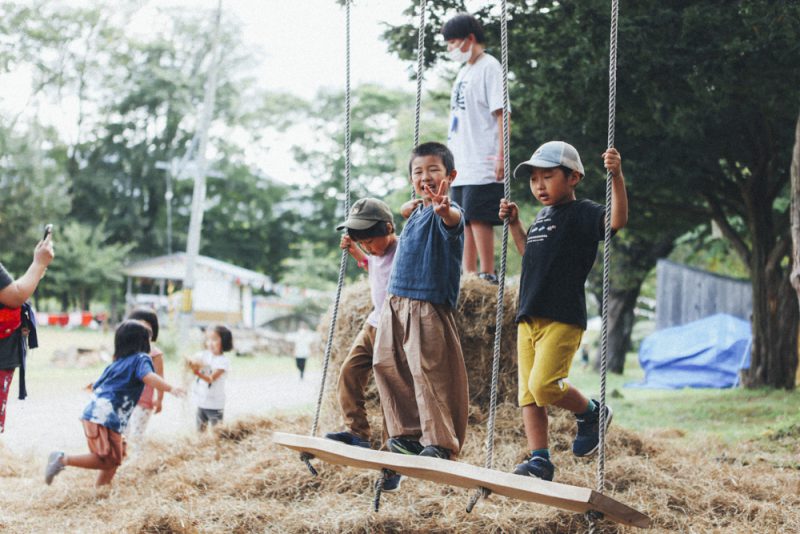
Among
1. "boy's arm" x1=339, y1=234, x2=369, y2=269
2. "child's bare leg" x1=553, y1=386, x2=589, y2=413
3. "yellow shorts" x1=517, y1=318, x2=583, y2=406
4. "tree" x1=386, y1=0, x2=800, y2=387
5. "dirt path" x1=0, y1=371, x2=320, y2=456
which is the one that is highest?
"tree" x1=386, y1=0, x2=800, y2=387

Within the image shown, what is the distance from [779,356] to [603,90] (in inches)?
233

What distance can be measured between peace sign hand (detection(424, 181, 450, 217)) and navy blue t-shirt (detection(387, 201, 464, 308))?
0.31 feet

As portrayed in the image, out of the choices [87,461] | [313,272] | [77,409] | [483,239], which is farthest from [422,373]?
[313,272]

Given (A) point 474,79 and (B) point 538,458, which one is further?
(A) point 474,79

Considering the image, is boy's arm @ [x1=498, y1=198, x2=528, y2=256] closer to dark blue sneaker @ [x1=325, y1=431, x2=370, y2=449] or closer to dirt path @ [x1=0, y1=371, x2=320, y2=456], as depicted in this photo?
dark blue sneaker @ [x1=325, y1=431, x2=370, y2=449]

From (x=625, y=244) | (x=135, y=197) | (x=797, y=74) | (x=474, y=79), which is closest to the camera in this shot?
(x=474, y=79)

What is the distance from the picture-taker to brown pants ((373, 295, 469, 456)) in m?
4.07

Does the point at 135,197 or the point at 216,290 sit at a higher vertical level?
the point at 135,197

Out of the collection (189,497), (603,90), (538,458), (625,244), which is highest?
(603,90)

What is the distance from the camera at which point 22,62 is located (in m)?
37.4

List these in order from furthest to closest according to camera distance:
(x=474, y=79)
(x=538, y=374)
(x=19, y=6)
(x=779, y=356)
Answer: (x=19, y=6) < (x=779, y=356) < (x=474, y=79) < (x=538, y=374)

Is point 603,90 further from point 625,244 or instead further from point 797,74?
point 625,244

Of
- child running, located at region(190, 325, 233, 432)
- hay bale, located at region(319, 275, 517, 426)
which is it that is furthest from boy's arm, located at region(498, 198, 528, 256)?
child running, located at region(190, 325, 233, 432)

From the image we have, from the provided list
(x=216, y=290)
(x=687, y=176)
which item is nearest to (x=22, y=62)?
(x=216, y=290)
